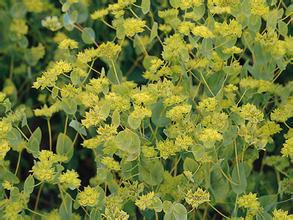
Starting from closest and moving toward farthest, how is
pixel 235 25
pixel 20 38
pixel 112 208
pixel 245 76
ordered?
pixel 112 208 < pixel 235 25 < pixel 245 76 < pixel 20 38

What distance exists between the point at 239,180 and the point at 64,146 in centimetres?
44


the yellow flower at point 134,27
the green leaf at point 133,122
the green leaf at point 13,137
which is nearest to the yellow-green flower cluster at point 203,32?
the yellow flower at point 134,27

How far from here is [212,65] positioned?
1768 mm

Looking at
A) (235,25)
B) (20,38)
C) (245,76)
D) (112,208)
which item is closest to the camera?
(112,208)

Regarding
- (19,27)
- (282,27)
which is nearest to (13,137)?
(282,27)

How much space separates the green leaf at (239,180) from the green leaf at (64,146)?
16.0 inches

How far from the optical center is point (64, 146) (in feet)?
6.01

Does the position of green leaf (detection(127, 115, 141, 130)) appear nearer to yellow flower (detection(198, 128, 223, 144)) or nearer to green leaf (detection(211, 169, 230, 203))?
yellow flower (detection(198, 128, 223, 144))

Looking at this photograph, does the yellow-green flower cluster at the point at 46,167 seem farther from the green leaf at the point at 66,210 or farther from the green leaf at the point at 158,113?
the green leaf at the point at 158,113

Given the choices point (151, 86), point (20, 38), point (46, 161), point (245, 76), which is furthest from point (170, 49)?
point (20, 38)

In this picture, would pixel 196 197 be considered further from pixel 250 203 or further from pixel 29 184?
pixel 29 184

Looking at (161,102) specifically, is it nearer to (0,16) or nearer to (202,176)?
(202,176)

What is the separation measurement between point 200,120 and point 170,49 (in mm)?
177

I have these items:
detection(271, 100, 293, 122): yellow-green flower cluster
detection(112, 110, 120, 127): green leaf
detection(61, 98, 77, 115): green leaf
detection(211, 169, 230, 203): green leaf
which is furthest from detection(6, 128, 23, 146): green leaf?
detection(271, 100, 293, 122): yellow-green flower cluster
